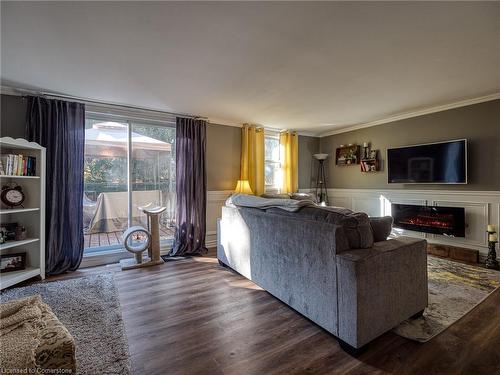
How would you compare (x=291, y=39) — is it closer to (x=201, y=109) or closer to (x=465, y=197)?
(x=201, y=109)

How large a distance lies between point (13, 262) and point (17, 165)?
112 cm

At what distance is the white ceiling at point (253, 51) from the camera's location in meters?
1.66

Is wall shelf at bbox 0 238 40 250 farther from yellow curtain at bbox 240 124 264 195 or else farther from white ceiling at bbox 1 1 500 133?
yellow curtain at bbox 240 124 264 195

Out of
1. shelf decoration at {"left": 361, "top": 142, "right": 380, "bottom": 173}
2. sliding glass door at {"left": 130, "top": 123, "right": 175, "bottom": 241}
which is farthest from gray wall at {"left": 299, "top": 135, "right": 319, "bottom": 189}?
sliding glass door at {"left": 130, "top": 123, "right": 175, "bottom": 241}

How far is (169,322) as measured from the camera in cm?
198

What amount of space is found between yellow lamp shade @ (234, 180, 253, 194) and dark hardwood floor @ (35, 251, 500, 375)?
204cm

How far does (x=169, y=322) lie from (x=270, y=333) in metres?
0.83

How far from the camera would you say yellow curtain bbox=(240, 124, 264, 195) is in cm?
462

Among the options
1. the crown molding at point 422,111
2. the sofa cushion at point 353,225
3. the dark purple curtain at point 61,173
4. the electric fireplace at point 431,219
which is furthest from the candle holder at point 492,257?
the dark purple curtain at point 61,173

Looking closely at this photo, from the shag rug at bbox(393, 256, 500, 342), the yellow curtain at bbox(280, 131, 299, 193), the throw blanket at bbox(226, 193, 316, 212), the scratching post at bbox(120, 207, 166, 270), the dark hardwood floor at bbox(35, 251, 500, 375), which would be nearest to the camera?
the dark hardwood floor at bbox(35, 251, 500, 375)

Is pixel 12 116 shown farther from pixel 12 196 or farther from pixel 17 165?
pixel 12 196

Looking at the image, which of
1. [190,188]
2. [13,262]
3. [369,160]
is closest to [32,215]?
[13,262]

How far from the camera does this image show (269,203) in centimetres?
236

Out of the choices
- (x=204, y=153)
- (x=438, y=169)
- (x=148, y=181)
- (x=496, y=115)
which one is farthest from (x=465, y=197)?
(x=148, y=181)
